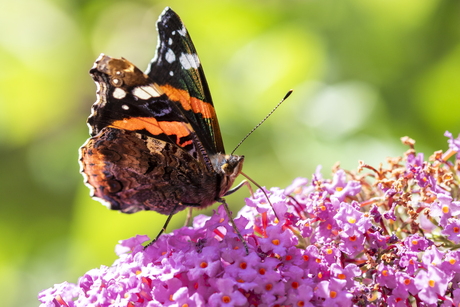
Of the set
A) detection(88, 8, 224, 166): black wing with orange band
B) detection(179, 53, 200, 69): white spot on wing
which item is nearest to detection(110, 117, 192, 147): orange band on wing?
detection(88, 8, 224, 166): black wing with orange band

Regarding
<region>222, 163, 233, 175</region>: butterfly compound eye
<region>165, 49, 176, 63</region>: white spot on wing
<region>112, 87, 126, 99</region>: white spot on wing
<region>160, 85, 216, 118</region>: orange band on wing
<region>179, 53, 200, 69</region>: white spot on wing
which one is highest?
<region>165, 49, 176, 63</region>: white spot on wing

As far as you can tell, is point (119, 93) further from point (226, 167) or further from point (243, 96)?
point (243, 96)

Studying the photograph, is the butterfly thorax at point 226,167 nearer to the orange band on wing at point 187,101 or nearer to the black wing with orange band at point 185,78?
the black wing with orange band at point 185,78

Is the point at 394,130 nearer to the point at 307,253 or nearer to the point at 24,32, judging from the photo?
the point at 307,253

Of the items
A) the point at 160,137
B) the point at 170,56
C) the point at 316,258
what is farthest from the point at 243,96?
the point at 316,258

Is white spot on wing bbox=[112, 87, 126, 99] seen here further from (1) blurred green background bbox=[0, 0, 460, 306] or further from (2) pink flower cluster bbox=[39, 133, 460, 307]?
(1) blurred green background bbox=[0, 0, 460, 306]

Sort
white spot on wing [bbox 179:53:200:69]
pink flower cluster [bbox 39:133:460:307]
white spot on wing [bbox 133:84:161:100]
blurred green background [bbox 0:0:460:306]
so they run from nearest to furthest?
pink flower cluster [bbox 39:133:460:307], white spot on wing [bbox 133:84:161:100], white spot on wing [bbox 179:53:200:69], blurred green background [bbox 0:0:460:306]
